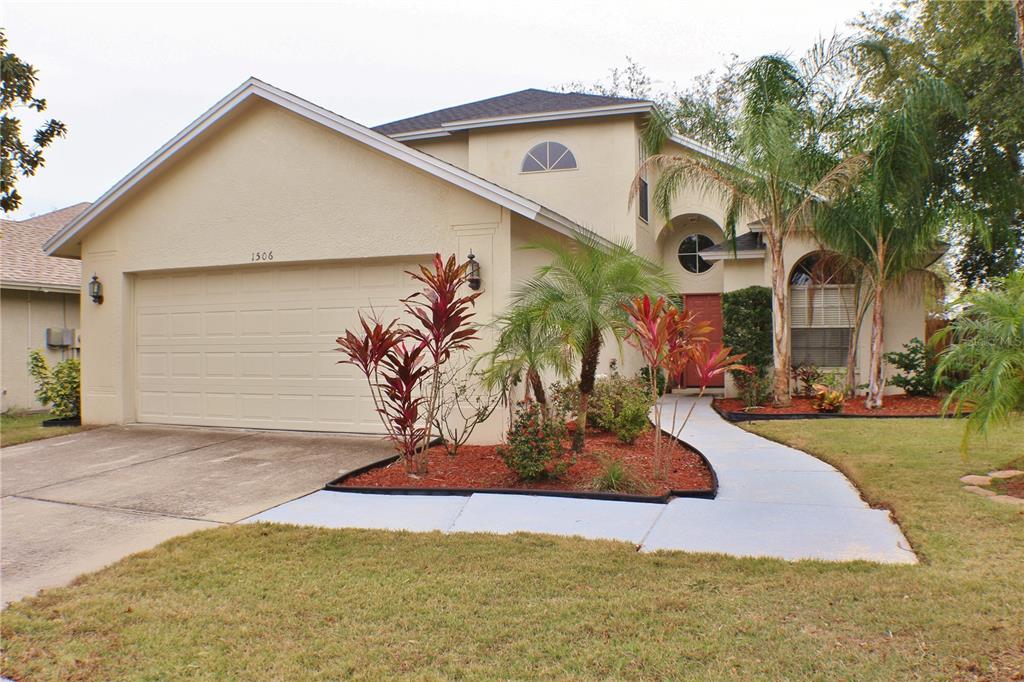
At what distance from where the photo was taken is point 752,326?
14.0 m

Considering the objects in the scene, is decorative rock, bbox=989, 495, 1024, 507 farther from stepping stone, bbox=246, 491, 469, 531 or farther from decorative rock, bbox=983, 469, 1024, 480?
stepping stone, bbox=246, 491, 469, 531

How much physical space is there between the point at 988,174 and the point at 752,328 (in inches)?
223

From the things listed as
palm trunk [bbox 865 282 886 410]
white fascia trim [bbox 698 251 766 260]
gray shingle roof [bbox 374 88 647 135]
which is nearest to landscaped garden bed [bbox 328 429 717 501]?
palm trunk [bbox 865 282 886 410]

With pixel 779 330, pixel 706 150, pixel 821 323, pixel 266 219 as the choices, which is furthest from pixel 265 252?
pixel 821 323

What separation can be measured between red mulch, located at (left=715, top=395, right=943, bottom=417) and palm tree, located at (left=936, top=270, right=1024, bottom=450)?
5.82m

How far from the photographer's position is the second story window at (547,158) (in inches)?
621

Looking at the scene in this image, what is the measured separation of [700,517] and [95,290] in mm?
10374

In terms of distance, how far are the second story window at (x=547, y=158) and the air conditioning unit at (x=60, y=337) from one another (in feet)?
34.9

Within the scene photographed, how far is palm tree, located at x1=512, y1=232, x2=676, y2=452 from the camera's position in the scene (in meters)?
7.18

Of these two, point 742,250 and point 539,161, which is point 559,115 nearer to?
point 539,161

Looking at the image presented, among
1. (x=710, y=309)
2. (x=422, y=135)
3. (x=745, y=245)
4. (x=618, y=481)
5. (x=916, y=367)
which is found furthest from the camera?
(x=422, y=135)

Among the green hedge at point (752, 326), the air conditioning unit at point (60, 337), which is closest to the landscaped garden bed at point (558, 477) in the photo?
the green hedge at point (752, 326)

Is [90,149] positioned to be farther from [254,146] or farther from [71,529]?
[71,529]

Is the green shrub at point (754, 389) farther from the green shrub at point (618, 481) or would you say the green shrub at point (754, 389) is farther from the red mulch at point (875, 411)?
the green shrub at point (618, 481)
